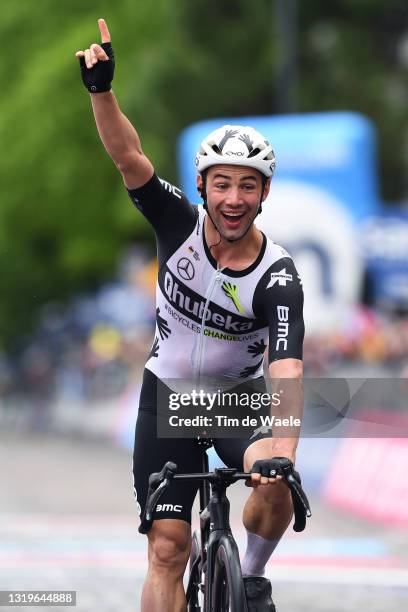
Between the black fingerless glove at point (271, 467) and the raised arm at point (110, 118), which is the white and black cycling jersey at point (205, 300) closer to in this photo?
the raised arm at point (110, 118)

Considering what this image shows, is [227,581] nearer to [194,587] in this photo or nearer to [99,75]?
[194,587]

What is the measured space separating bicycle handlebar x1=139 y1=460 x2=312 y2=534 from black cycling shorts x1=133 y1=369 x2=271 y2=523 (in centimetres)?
17

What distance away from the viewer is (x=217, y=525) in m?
6.17

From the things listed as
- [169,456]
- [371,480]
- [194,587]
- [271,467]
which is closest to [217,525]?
[169,456]

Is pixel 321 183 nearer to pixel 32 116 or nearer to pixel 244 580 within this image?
pixel 32 116

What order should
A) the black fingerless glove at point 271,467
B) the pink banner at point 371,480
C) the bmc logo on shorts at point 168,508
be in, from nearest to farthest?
the black fingerless glove at point 271,467 → the bmc logo on shorts at point 168,508 → the pink banner at point 371,480

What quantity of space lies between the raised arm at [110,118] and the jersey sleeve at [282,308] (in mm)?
593

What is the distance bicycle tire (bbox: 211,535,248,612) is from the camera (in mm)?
5715

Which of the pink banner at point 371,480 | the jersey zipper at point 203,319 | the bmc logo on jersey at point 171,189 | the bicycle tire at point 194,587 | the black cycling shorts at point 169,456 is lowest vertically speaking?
the bicycle tire at point 194,587

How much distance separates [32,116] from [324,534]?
24.7m

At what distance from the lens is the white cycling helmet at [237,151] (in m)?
6.04

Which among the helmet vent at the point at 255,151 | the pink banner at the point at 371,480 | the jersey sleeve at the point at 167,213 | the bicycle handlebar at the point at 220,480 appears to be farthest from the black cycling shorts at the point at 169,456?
the pink banner at the point at 371,480

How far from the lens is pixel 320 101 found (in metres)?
36.1

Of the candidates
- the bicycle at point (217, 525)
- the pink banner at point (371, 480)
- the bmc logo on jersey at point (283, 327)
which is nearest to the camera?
the bicycle at point (217, 525)
